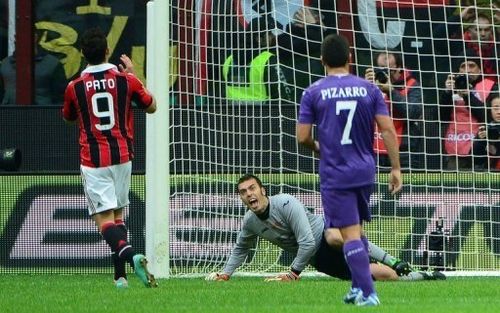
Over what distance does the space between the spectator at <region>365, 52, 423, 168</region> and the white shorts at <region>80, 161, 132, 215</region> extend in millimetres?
3607

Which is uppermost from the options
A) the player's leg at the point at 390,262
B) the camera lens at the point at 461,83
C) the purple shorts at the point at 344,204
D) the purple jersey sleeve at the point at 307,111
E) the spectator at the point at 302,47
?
the spectator at the point at 302,47

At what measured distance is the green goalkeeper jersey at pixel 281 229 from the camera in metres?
13.1

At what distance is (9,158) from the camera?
14.7m

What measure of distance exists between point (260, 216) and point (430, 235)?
2252 mm

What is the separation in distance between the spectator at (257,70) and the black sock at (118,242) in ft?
10.5

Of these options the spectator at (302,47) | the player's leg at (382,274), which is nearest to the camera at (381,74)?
the spectator at (302,47)

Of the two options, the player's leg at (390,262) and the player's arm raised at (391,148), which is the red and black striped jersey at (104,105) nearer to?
the player's leg at (390,262)

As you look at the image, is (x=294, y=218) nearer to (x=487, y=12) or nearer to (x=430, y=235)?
(x=430, y=235)

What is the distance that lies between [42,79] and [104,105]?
4623mm

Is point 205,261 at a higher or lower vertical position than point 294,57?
lower

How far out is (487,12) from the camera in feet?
48.9

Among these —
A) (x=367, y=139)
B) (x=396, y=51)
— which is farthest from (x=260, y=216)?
(x=367, y=139)

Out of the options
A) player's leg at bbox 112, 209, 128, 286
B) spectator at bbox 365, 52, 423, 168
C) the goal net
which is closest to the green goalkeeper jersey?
the goal net

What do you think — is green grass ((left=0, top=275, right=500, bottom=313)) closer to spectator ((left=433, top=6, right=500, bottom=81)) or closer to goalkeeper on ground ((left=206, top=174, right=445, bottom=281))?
goalkeeper on ground ((left=206, top=174, right=445, bottom=281))
